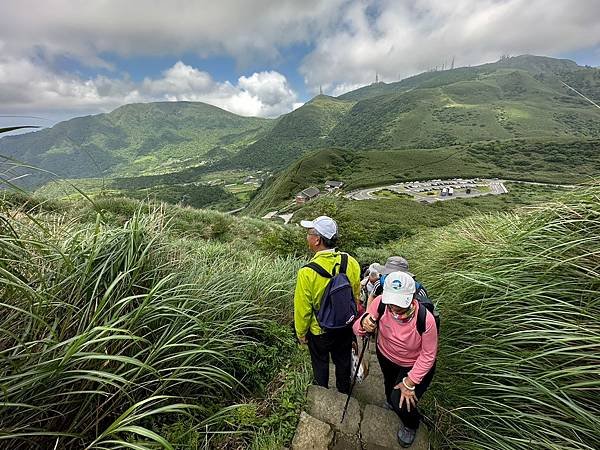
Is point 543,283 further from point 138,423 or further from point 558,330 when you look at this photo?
point 138,423

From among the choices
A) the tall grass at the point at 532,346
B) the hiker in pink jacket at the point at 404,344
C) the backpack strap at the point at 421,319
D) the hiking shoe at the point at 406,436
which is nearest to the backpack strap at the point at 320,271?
the hiker in pink jacket at the point at 404,344

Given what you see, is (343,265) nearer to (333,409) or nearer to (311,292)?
(311,292)

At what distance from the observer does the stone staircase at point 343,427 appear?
2.16m

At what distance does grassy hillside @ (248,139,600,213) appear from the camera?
8425 centimetres

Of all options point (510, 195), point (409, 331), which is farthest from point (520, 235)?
point (510, 195)

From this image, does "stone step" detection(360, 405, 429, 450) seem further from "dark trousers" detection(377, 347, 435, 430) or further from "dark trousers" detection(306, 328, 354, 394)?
"dark trousers" detection(306, 328, 354, 394)

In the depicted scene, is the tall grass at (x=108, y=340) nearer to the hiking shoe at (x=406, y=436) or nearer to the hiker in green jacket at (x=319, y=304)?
the hiker in green jacket at (x=319, y=304)

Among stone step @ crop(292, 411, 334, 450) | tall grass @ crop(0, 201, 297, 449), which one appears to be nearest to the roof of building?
tall grass @ crop(0, 201, 297, 449)

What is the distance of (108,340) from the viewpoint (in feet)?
6.46

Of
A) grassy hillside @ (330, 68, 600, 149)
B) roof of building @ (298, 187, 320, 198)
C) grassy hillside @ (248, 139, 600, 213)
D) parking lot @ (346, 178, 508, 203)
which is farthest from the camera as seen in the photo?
→ grassy hillside @ (330, 68, 600, 149)

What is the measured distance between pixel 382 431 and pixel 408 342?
76 cm

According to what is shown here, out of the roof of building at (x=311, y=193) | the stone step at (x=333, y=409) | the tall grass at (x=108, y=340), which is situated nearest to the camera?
the tall grass at (x=108, y=340)

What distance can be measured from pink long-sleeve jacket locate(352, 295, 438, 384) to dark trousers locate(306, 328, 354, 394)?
0.26 m

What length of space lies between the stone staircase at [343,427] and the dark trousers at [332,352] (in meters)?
0.27
